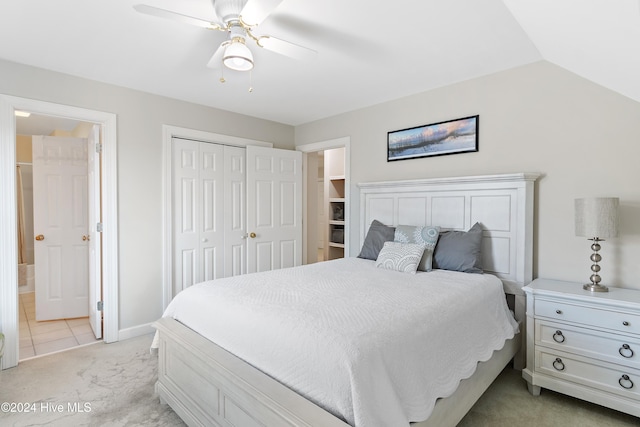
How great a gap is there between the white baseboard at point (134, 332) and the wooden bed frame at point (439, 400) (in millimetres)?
1338

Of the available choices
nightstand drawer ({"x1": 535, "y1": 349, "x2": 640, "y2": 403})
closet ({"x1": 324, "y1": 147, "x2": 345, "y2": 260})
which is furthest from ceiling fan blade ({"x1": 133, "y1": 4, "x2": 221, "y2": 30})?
closet ({"x1": 324, "y1": 147, "x2": 345, "y2": 260})

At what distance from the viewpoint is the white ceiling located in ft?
5.90

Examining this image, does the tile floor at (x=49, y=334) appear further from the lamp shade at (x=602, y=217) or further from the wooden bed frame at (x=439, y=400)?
the lamp shade at (x=602, y=217)

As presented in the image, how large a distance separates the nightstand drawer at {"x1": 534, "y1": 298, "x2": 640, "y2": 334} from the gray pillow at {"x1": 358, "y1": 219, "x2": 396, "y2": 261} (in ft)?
4.24

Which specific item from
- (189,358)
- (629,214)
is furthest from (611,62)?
(189,358)

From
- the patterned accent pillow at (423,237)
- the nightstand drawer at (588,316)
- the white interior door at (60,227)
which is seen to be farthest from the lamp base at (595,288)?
the white interior door at (60,227)

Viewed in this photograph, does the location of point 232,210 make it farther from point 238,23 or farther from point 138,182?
point 238,23

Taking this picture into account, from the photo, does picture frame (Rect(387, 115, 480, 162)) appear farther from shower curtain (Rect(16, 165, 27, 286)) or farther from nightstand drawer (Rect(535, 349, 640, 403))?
shower curtain (Rect(16, 165, 27, 286))

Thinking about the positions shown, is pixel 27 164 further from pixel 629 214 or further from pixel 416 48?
pixel 629 214

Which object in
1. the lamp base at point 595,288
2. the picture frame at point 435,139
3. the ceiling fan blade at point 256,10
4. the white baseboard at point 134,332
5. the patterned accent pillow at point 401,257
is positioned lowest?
the white baseboard at point 134,332

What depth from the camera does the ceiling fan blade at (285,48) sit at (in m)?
1.90

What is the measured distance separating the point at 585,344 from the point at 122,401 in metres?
2.99

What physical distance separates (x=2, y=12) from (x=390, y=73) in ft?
8.75

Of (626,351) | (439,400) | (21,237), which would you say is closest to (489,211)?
(626,351)
